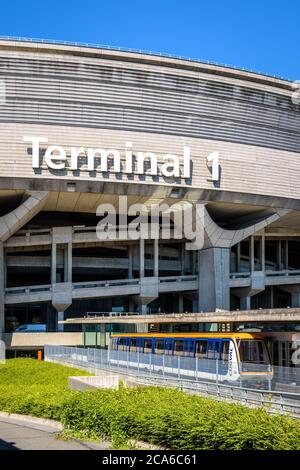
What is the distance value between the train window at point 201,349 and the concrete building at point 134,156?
26.5 metres

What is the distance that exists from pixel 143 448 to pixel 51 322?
194 feet

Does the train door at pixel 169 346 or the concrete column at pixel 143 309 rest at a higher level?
the concrete column at pixel 143 309

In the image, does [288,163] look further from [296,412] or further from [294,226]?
[296,412]

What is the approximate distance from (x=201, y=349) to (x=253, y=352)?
322 centimetres

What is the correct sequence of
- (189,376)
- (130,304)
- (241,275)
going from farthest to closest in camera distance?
(130,304), (241,275), (189,376)

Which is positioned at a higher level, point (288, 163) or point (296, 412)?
point (288, 163)

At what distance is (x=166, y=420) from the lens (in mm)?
17172

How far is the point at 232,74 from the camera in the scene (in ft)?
194

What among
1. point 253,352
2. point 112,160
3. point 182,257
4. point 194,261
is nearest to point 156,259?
point 182,257

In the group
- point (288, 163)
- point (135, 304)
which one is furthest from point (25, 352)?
point (288, 163)

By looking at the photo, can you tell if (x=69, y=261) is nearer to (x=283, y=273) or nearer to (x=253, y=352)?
(x=283, y=273)

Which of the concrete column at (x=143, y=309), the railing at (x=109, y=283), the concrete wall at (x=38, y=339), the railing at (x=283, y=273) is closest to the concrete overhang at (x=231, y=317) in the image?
the concrete wall at (x=38, y=339)

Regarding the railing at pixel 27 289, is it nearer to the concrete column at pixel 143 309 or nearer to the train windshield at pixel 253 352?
the concrete column at pixel 143 309

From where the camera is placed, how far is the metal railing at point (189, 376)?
21.5m
